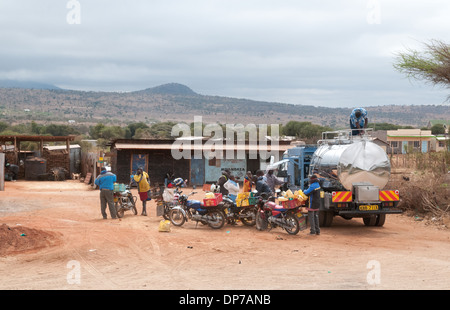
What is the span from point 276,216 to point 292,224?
58 cm

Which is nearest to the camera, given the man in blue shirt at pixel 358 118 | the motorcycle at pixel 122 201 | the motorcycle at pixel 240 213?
the motorcycle at pixel 240 213

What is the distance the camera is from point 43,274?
9.20 m

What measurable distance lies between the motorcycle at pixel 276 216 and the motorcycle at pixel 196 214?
1.11 m

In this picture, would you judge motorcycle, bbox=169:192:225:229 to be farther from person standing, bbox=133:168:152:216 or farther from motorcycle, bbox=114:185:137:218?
motorcycle, bbox=114:185:137:218

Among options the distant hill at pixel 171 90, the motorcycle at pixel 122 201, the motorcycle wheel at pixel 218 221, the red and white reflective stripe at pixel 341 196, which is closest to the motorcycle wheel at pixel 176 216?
the motorcycle wheel at pixel 218 221

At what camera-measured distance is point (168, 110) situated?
13912 centimetres

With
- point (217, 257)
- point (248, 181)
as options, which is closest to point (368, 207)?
point (248, 181)

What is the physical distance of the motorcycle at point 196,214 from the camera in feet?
47.6

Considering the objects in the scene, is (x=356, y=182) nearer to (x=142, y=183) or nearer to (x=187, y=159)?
(x=142, y=183)

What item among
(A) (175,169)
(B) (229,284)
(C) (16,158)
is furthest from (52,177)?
(B) (229,284)

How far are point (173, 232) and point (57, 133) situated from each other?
74.5 m

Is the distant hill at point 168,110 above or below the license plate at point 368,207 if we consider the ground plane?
above

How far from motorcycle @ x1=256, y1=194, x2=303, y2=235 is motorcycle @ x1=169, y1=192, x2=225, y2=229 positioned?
1.11m

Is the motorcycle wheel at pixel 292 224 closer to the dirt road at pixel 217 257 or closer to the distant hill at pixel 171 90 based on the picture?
the dirt road at pixel 217 257
